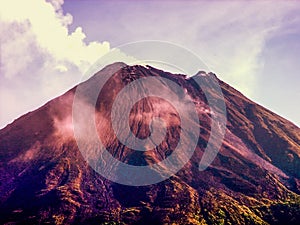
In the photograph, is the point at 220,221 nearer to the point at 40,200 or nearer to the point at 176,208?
the point at 176,208

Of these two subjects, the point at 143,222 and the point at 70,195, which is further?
the point at 70,195

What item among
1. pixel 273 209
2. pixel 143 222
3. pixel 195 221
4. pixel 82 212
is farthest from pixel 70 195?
pixel 273 209

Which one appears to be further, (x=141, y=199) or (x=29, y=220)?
(x=141, y=199)

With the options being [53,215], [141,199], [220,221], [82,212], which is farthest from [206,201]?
[53,215]

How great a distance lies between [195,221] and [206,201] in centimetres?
2084

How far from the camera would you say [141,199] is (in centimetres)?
19988

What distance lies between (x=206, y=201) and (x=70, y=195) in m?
67.8

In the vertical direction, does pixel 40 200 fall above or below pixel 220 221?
above

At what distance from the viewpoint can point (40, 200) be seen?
19300 centimetres

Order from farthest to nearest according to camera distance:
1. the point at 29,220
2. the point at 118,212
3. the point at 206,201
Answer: the point at 206,201 < the point at 118,212 < the point at 29,220

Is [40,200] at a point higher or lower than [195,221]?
higher

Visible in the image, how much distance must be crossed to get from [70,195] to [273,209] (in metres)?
102

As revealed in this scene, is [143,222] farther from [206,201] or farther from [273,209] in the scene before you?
[273,209]

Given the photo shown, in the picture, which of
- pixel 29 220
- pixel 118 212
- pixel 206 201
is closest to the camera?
pixel 29 220
